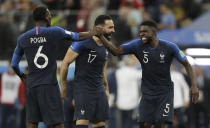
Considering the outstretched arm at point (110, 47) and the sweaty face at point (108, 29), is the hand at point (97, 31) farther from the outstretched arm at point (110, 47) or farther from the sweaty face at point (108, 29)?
the sweaty face at point (108, 29)

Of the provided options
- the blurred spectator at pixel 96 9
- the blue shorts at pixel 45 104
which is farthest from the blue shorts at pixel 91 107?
the blurred spectator at pixel 96 9

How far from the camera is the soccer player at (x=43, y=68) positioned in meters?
12.1

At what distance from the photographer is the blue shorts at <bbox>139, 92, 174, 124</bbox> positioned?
12.9 m

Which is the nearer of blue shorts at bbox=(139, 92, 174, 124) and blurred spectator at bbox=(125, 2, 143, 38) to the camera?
blue shorts at bbox=(139, 92, 174, 124)

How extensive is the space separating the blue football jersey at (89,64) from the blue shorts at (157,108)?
85 centimetres

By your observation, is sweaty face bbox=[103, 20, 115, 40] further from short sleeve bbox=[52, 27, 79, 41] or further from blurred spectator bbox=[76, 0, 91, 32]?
blurred spectator bbox=[76, 0, 91, 32]

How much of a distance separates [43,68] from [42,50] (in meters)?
0.31

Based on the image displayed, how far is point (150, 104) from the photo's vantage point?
1298 centimetres

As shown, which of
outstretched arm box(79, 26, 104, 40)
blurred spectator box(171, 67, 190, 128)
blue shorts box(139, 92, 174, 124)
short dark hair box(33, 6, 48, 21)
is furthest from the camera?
blurred spectator box(171, 67, 190, 128)

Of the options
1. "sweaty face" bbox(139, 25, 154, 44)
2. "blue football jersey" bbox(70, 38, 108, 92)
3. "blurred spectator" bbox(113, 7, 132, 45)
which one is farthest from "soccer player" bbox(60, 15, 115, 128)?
"blurred spectator" bbox(113, 7, 132, 45)

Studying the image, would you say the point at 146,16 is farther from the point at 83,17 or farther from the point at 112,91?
the point at 112,91

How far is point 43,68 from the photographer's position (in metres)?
12.1

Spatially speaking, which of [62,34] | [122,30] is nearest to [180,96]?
→ [122,30]

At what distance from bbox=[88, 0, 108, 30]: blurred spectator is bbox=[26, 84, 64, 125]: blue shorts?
857cm
